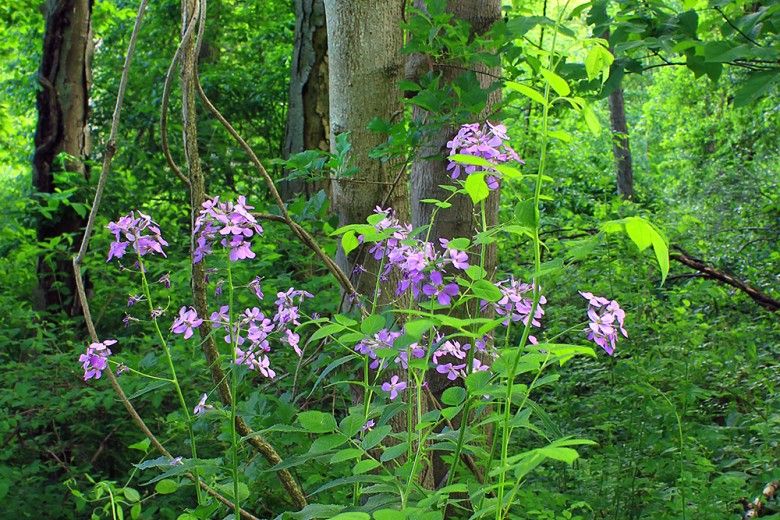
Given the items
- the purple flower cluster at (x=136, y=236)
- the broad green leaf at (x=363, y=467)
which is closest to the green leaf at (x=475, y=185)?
the broad green leaf at (x=363, y=467)

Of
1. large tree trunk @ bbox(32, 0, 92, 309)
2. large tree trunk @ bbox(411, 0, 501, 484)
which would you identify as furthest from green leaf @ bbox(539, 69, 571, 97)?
large tree trunk @ bbox(32, 0, 92, 309)

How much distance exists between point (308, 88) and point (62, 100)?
2187mm

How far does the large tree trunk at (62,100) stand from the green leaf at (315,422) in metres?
6.20

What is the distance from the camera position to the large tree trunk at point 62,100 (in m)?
7.39

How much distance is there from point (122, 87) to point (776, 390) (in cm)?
329

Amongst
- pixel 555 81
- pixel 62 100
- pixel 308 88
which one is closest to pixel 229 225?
pixel 555 81

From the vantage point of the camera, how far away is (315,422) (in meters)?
1.60

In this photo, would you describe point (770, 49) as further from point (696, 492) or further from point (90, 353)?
point (90, 353)

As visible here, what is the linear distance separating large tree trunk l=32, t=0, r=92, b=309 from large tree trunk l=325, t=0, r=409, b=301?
15.2 ft

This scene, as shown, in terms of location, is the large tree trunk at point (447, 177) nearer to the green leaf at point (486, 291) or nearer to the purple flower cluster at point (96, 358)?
the purple flower cluster at point (96, 358)

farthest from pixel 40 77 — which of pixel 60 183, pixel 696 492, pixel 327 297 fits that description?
pixel 696 492

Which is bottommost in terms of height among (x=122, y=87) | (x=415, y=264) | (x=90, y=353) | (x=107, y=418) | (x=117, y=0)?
(x=107, y=418)

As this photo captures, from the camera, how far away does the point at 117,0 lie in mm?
10898

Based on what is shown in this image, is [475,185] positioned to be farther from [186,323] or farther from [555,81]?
[186,323]
